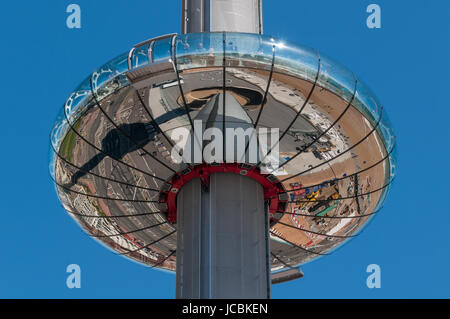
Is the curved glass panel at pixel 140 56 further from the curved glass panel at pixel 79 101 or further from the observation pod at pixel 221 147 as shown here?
the curved glass panel at pixel 79 101

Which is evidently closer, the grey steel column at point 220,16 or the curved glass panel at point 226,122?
the curved glass panel at point 226,122

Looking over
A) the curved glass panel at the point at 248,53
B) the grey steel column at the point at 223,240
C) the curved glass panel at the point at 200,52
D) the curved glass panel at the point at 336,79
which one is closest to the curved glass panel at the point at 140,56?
the curved glass panel at the point at 200,52

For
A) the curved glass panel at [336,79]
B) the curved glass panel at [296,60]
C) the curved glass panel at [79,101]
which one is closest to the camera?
the curved glass panel at [296,60]

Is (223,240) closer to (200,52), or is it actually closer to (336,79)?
(200,52)

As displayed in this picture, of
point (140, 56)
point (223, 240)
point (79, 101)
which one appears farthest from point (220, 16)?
point (223, 240)
